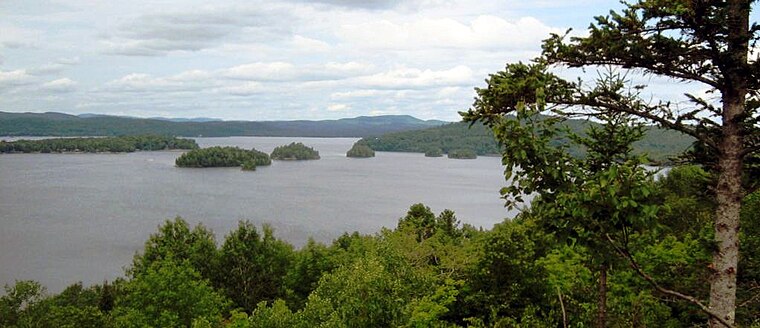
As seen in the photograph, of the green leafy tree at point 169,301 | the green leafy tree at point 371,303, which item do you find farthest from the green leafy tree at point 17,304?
the green leafy tree at point 371,303

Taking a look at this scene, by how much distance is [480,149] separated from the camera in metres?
174

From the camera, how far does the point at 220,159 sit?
123 meters

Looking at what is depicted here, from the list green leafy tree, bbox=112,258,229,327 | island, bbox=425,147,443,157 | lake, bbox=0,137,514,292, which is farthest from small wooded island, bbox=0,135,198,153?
green leafy tree, bbox=112,258,229,327

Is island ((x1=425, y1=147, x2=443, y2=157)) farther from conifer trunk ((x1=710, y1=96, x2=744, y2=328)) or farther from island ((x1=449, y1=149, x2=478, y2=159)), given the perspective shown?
conifer trunk ((x1=710, y1=96, x2=744, y2=328))

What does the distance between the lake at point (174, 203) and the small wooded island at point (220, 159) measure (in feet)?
12.0

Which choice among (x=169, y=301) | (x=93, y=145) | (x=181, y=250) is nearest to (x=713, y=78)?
(x=169, y=301)

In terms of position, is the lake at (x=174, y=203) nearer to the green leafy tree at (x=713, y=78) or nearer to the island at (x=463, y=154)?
the green leafy tree at (x=713, y=78)

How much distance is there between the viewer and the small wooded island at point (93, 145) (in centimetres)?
15225

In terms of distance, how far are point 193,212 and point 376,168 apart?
69999 mm

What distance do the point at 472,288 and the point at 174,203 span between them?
2316 inches

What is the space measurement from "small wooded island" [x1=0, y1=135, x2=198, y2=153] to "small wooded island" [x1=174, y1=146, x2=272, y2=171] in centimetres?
5025

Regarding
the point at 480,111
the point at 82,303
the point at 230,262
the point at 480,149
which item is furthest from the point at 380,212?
the point at 480,149

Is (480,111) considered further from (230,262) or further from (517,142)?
(230,262)

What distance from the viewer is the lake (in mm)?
43031
